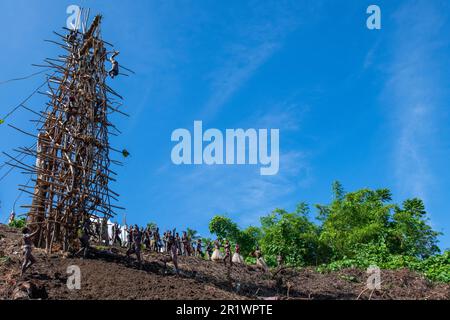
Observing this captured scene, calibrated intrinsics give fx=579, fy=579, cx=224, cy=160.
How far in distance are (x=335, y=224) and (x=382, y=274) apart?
64.0 ft

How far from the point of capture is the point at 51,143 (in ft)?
67.6

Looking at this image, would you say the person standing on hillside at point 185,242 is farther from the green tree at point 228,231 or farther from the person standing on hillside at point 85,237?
the green tree at point 228,231

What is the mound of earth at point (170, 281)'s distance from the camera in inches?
598

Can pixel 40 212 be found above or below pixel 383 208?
below

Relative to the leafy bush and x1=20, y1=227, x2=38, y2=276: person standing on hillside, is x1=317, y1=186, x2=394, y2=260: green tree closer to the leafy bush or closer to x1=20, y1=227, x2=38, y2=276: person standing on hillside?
the leafy bush

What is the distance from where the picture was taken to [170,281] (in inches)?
669

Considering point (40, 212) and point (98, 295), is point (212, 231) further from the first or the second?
point (98, 295)

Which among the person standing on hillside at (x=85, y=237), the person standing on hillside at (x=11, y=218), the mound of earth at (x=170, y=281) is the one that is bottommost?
the mound of earth at (x=170, y=281)

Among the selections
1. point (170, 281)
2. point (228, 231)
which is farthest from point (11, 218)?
point (228, 231)

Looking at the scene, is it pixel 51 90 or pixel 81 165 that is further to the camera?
pixel 51 90

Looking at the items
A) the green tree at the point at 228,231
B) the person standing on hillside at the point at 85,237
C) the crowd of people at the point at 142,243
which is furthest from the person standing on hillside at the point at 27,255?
the green tree at the point at 228,231
